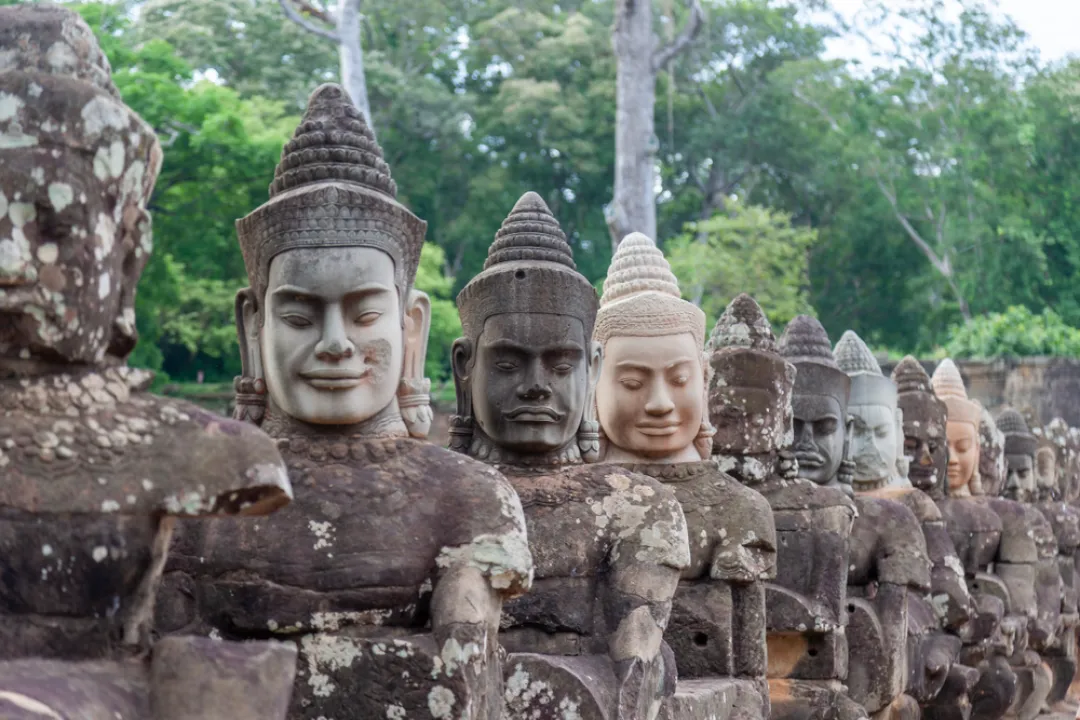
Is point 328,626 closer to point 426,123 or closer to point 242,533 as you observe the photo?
point 242,533

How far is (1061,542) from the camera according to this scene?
1551cm

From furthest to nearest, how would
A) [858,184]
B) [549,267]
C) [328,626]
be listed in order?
[858,184] < [549,267] < [328,626]

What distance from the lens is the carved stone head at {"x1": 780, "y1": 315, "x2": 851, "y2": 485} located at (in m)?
9.59

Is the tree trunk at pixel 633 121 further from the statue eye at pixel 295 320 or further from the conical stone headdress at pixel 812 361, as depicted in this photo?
the statue eye at pixel 295 320

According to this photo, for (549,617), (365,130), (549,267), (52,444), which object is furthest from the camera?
(549,267)

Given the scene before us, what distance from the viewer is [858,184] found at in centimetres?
3694

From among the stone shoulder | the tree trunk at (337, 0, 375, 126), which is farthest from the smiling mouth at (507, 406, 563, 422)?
the tree trunk at (337, 0, 375, 126)

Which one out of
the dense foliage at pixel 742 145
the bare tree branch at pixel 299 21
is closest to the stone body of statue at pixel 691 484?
the bare tree branch at pixel 299 21

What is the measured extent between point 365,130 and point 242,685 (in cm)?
225

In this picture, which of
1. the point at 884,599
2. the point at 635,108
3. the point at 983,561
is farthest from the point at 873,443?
the point at 635,108

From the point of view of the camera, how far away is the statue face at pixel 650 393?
7094mm

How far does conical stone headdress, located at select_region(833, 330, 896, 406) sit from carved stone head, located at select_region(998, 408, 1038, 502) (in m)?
4.69

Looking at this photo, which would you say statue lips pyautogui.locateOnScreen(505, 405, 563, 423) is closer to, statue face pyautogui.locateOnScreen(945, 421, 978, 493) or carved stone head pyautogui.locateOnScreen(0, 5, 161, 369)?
carved stone head pyautogui.locateOnScreen(0, 5, 161, 369)

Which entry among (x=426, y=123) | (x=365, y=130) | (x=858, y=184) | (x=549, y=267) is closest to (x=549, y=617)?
(x=549, y=267)
